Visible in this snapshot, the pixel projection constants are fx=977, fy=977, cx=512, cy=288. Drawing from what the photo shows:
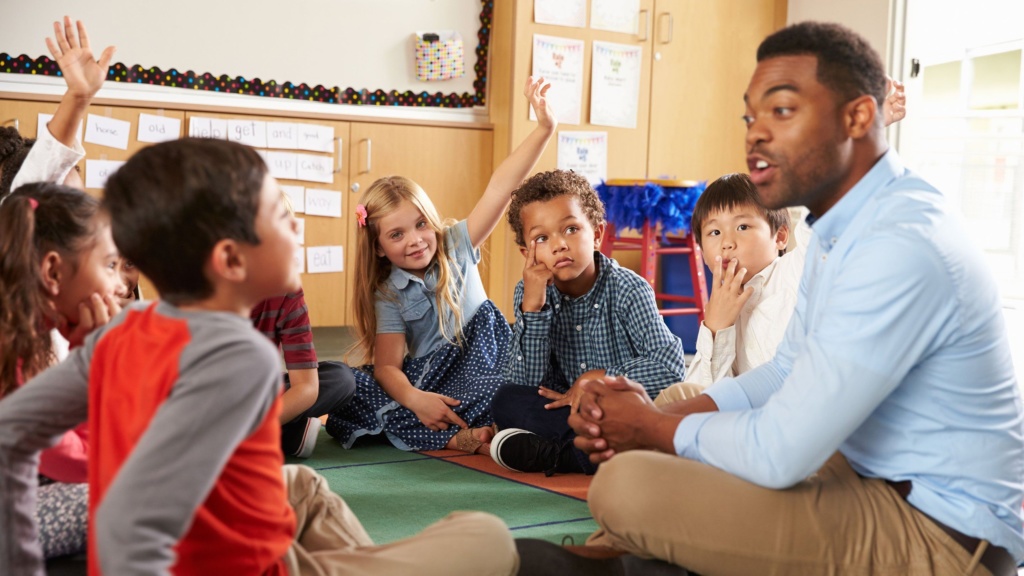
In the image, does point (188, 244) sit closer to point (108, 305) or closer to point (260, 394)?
point (260, 394)

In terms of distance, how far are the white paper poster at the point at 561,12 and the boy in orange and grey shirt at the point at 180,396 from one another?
3551 millimetres

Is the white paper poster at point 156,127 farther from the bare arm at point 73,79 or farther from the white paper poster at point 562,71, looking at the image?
the bare arm at point 73,79

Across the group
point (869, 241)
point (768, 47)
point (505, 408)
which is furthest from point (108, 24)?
point (869, 241)

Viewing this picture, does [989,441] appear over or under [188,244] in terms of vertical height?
under

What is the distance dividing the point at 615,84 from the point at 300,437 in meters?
2.84

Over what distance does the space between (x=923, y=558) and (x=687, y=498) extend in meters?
0.30

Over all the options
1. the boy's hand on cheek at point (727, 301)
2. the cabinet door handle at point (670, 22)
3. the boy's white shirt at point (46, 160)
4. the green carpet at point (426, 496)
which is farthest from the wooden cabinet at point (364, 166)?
the boy's hand on cheek at point (727, 301)

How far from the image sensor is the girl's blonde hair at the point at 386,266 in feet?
8.41

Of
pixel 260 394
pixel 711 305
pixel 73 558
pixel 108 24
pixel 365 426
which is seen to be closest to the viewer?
pixel 260 394

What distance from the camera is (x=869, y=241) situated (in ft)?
3.91

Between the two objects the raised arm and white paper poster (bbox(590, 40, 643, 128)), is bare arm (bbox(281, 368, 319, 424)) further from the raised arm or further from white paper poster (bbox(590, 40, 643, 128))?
white paper poster (bbox(590, 40, 643, 128))

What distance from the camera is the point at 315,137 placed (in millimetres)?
4004

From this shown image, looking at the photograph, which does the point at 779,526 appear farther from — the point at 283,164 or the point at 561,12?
the point at 561,12

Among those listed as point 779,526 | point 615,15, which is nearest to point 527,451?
point 779,526
